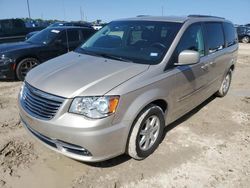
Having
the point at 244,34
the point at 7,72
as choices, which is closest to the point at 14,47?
the point at 7,72

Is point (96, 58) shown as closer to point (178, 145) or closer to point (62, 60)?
point (62, 60)

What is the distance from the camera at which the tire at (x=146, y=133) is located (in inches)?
132

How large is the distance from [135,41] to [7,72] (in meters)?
4.84

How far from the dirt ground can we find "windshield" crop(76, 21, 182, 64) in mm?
1358

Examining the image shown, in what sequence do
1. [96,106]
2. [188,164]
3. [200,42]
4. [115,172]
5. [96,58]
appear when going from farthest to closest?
[200,42], [96,58], [188,164], [115,172], [96,106]

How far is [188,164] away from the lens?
12.0 feet

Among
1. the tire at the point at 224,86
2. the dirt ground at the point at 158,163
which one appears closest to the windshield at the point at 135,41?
the dirt ground at the point at 158,163

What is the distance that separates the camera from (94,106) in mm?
2977

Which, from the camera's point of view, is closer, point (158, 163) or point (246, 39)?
point (158, 163)

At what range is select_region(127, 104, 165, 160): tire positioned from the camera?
3.35 meters

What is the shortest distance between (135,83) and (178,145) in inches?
57.7

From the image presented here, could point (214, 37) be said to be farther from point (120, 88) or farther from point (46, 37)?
point (46, 37)

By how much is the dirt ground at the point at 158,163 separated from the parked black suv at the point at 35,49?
2.98 m

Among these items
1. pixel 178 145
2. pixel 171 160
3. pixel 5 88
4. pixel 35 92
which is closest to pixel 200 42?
pixel 178 145
